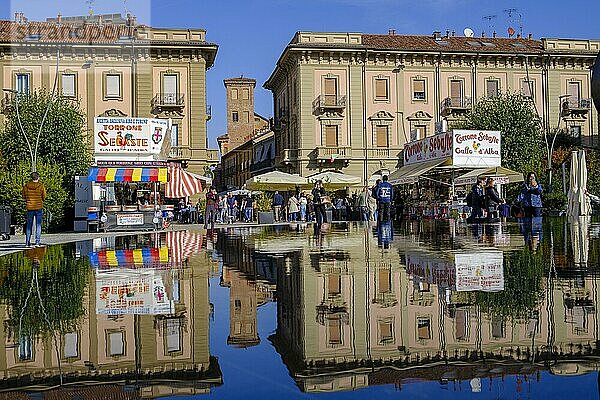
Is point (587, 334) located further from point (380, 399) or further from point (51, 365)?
point (51, 365)

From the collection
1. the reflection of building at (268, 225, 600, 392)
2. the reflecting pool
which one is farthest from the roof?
the reflection of building at (268, 225, 600, 392)

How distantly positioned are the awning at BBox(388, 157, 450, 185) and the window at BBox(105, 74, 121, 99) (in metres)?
21.2

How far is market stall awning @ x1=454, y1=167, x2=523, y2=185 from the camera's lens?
26455mm

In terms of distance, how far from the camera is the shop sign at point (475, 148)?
85.4 ft

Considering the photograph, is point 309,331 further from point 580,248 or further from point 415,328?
point 580,248

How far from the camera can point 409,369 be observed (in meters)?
3.28

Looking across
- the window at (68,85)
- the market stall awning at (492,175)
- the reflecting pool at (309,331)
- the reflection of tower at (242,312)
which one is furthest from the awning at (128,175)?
the window at (68,85)

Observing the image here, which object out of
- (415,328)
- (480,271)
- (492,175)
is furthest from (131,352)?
(492,175)

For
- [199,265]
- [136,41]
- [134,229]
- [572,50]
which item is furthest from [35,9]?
[572,50]

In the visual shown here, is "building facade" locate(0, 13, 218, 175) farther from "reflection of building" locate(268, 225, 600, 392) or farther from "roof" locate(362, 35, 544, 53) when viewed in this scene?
"reflection of building" locate(268, 225, 600, 392)

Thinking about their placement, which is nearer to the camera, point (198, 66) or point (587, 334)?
point (587, 334)

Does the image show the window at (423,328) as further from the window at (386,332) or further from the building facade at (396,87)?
the building facade at (396,87)

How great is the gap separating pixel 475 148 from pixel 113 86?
25961 millimetres

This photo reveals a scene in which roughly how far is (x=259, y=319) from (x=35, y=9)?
25.8 metres
